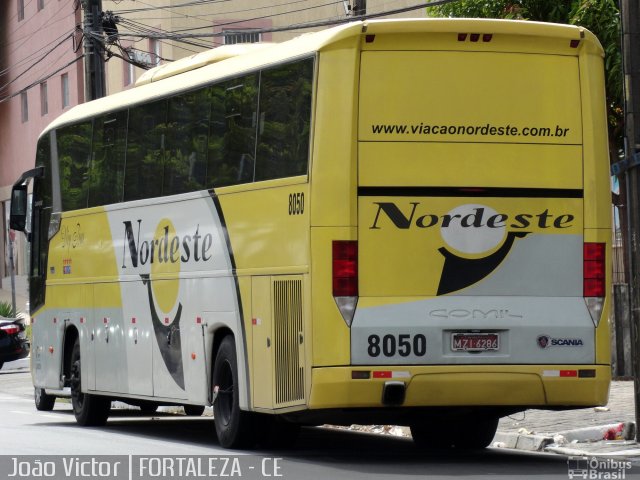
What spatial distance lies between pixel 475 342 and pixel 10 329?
2150 centimetres

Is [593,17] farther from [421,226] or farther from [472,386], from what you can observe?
[472,386]

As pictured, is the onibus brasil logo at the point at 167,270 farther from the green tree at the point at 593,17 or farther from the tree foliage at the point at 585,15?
the tree foliage at the point at 585,15

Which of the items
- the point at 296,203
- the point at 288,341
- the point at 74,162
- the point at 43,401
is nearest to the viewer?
A: the point at 296,203

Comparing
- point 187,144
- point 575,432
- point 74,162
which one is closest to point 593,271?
point 575,432

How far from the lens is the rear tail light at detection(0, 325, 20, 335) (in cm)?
3300

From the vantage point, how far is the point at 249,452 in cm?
1430

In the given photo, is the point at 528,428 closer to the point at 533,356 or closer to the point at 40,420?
the point at 533,356

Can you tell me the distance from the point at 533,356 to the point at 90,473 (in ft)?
12.1

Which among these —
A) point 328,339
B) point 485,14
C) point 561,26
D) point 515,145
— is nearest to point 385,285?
point 328,339

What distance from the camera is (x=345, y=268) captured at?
12.9m

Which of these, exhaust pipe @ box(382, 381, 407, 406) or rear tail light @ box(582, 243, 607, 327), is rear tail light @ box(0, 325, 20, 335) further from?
rear tail light @ box(582, 243, 607, 327)

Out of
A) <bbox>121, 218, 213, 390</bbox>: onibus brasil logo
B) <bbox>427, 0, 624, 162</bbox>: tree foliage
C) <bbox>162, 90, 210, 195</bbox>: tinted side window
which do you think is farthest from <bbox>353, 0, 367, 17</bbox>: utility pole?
<bbox>162, 90, 210, 195</bbox>: tinted side window

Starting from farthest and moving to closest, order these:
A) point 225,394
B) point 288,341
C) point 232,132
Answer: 1. point 225,394
2. point 232,132
3. point 288,341

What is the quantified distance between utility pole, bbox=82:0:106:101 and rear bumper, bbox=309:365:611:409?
602 inches
